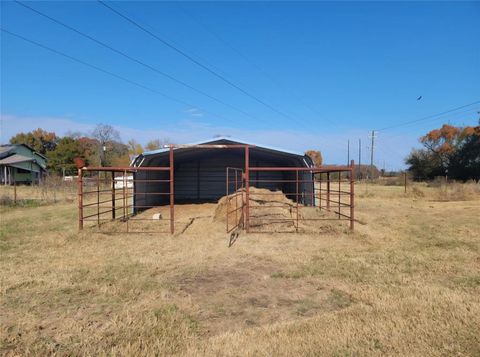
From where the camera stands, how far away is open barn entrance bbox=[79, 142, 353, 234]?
11234 mm

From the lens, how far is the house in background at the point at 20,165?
37281mm

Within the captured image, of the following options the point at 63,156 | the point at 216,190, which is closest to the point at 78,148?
the point at 63,156

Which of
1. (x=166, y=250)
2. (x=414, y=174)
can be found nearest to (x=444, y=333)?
(x=166, y=250)

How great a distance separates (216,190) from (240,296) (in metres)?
15.8

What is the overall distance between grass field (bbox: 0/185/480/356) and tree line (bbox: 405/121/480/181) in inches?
1245

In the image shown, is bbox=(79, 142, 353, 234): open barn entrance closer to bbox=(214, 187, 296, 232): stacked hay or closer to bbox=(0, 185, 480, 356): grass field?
bbox=(214, 187, 296, 232): stacked hay

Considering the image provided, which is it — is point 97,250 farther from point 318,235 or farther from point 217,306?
point 318,235

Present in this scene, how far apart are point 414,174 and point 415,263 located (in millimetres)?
41636

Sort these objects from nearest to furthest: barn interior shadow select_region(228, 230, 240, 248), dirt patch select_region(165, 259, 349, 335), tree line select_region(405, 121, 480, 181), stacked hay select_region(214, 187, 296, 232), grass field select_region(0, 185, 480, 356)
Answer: grass field select_region(0, 185, 480, 356), dirt patch select_region(165, 259, 349, 335), barn interior shadow select_region(228, 230, 240, 248), stacked hay select_region(214, 187, 296, 232), tree line select_region(405, 121, 480, 181)

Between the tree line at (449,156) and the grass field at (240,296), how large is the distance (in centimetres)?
3162

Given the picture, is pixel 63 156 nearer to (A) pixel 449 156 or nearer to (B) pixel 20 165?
(B) pixel 20 165

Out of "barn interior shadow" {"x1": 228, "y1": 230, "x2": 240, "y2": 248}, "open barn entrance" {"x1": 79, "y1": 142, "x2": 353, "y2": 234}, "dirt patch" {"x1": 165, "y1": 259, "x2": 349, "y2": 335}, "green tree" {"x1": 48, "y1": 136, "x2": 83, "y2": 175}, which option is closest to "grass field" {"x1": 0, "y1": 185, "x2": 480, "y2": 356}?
"dirt patch" {"x1": 165, "y1": 259, "x2": 349, "y2": 335}

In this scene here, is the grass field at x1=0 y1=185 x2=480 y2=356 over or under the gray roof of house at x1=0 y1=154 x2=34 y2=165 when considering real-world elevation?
under

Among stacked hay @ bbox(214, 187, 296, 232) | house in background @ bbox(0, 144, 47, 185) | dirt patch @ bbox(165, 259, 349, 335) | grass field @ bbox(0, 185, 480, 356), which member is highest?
house in background @ bbox(0, 144, 47, 185)
